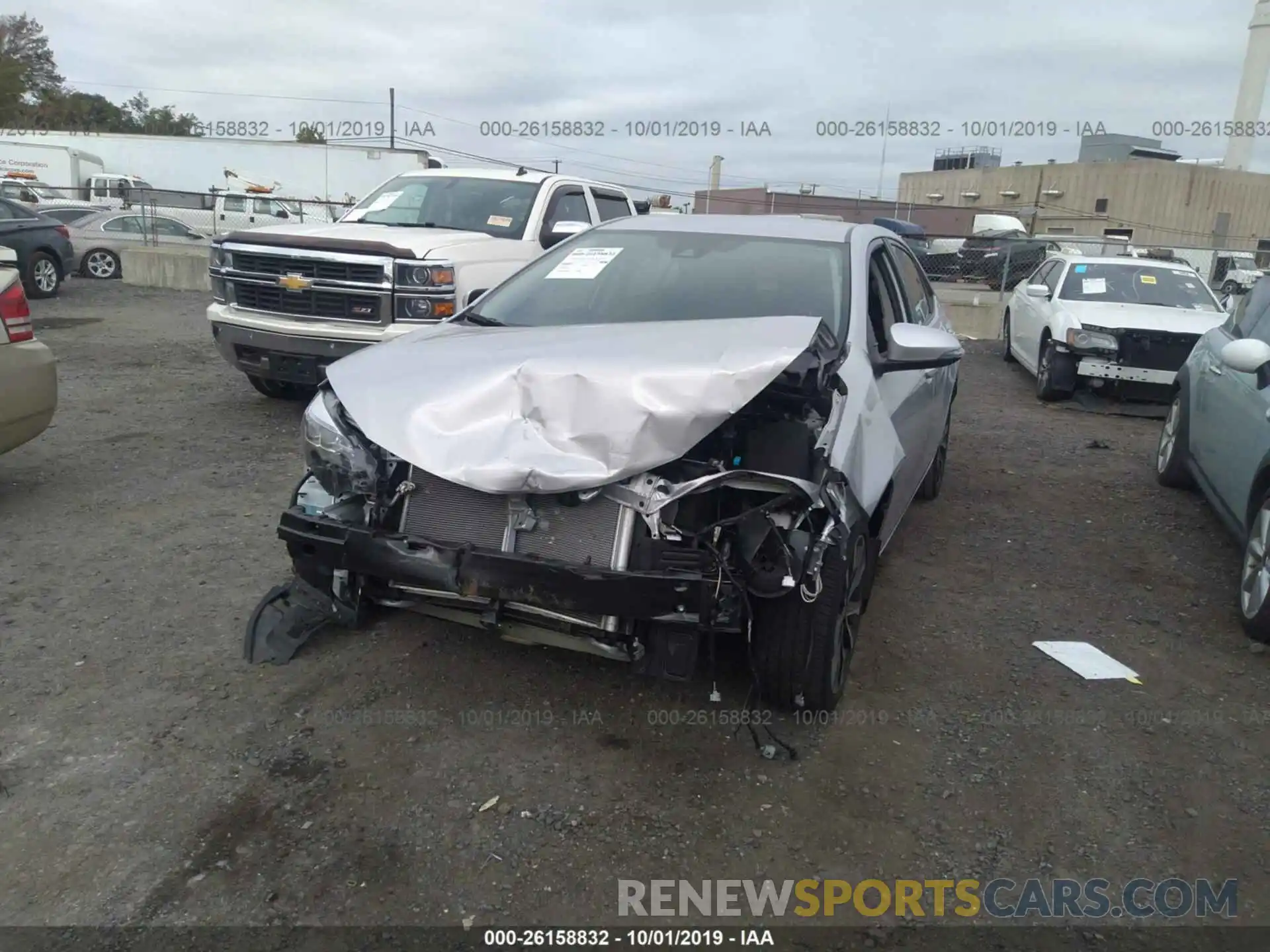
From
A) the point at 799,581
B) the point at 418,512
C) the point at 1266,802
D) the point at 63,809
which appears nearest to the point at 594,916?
the point at 799,581

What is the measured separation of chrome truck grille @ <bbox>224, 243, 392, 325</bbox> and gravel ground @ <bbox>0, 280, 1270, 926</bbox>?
2066 mm

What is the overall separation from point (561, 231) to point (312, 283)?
1.85 metres

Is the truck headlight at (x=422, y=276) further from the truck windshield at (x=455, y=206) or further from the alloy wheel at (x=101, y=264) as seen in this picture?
the alloy wheel at (x=101, y=264)

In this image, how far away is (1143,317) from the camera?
926 centimetres

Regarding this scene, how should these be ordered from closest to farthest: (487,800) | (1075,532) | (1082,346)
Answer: (487,800) → (1075,532) → (1082,346)

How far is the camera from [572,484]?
285 centimetres

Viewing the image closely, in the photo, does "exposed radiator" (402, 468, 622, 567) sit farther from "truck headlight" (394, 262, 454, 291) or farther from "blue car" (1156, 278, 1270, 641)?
"truck headlight" (394, 262, 454, 291)

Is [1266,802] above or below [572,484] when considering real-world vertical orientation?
below

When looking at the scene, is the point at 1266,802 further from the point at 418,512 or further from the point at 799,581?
the point at 418,512

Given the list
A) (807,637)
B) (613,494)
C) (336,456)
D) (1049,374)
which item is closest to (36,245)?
(336,456)

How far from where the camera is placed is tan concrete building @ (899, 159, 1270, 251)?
46812mm

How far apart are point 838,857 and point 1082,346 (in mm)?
8027

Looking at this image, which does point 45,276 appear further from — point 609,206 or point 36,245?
point 609,206

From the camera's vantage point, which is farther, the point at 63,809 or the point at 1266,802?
the point at 1266,802
